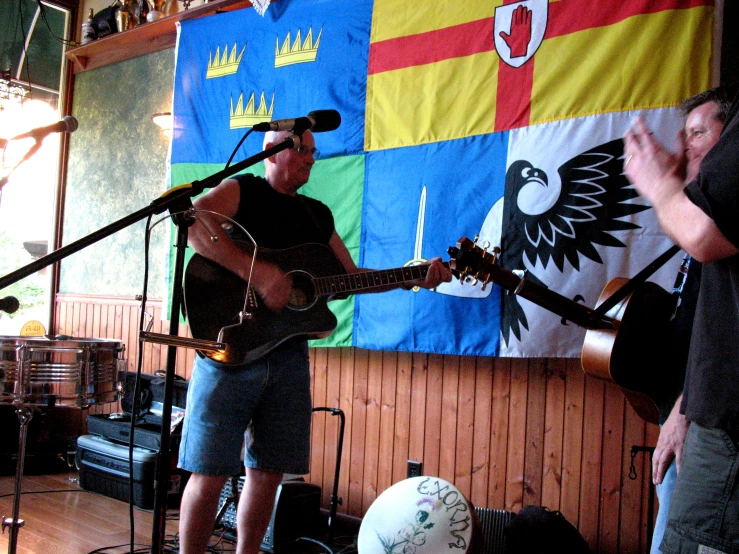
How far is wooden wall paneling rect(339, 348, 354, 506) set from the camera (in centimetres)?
357

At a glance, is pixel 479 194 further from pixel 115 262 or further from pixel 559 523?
pixel 115 262

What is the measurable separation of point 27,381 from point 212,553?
1.09 meters

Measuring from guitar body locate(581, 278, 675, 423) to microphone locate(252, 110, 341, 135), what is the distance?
3.30 feet

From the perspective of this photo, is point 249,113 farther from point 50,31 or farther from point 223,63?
point 50,31

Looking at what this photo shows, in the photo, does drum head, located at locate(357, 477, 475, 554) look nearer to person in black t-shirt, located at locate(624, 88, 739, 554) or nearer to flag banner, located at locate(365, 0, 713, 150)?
person in black t-shirt, located at locate(624, 88, 739, 554)

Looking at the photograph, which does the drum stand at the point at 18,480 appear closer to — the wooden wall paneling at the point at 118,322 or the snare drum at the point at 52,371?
the snare drum at the point at 52,371

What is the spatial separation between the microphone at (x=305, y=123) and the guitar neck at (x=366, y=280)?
24.6 inches

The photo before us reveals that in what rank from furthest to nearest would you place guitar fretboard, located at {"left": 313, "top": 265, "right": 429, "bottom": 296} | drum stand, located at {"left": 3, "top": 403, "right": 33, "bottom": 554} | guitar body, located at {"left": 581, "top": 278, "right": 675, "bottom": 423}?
1. guitar fretboard, located at {"left": 313, "top": 265, "right": 429, "bottom": 296}
2. drum stand, located at {"left": 3, "top": 403, "right": 33, "bottom": 554}
3. guitar body, located at {"left": 581, "top": 278, "right": 675, "bottom": 423}

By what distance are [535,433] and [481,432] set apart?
261mm

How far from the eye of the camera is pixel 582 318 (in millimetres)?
2219

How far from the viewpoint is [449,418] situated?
3215mm

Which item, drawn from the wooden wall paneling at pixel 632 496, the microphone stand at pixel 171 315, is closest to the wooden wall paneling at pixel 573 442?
the wooden wall paneling at pixel 632 496

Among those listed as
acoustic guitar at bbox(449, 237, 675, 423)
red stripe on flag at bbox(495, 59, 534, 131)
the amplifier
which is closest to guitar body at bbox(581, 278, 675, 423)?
acoustic guitar at bbox(449, 237, 675, 423)

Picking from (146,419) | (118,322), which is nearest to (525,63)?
(146,419)
